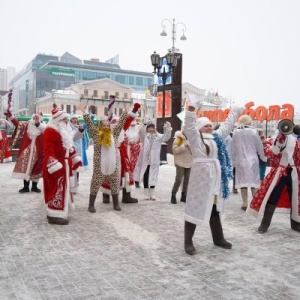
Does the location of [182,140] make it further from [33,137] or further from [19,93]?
[19,93]

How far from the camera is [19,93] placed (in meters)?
101

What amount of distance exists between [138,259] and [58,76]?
283 ft

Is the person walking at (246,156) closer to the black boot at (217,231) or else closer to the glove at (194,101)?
the black boot at (217,231)

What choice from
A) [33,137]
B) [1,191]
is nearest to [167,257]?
[33,137]

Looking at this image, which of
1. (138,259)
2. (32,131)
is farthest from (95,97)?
(138,259)

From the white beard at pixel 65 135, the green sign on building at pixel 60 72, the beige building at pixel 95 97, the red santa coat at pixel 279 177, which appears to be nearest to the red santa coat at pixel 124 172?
the white beard at pixel 65 135

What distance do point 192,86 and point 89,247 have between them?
207ft

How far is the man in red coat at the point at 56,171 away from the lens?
5.86 metres

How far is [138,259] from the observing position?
4.33m

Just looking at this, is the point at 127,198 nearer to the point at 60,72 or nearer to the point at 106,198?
the point at 106,198

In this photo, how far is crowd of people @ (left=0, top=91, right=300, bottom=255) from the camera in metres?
4.55

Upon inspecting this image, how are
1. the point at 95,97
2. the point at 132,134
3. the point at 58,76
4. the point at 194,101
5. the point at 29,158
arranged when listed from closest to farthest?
the point at 194,101 → the point at 29,158 → the point at 132,134 → the point at 95,97 → the point at 58,76

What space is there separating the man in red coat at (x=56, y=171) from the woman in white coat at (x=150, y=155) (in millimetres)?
2390

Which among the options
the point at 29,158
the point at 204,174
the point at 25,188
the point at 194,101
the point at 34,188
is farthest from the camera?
the point at 34,188
